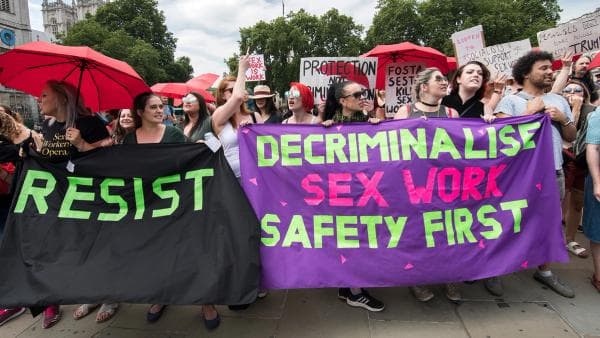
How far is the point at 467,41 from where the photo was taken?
5402 millimetres

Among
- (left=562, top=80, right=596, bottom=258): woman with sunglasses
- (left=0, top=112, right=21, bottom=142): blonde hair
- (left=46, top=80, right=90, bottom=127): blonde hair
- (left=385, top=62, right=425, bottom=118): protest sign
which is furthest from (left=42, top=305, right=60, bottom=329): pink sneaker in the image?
(left=562, top=80, right=596, bottom=258): woman with sunglasses

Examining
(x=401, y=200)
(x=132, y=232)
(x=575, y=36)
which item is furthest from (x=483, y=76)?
(x=132, y=232)

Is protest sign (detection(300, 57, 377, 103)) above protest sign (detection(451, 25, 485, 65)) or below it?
below

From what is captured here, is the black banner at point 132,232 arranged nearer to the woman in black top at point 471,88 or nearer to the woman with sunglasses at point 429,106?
the woman with sunglasses at point 429,106

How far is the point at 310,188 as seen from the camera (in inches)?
108

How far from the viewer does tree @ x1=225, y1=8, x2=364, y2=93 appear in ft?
109

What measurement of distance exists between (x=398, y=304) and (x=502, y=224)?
3.55ft

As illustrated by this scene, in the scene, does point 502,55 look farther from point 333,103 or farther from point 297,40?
point 297,40

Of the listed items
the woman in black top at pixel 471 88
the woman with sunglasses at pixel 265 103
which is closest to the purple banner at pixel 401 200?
the woman in black top at pixel 471 88

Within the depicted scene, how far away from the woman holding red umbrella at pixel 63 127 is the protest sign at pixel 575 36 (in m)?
6.12

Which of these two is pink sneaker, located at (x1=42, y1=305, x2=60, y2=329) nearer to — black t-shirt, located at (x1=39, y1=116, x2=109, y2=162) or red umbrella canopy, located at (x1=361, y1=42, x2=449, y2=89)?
black t-shirt, located at (x1=39, y1=116, x2=109, y2=162)

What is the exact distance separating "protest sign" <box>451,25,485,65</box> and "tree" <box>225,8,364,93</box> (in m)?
27.8

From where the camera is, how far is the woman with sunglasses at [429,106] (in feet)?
9.87

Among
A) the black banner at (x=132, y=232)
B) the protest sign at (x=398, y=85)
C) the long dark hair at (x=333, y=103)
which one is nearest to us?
the black banner at (x=132, y=232)
